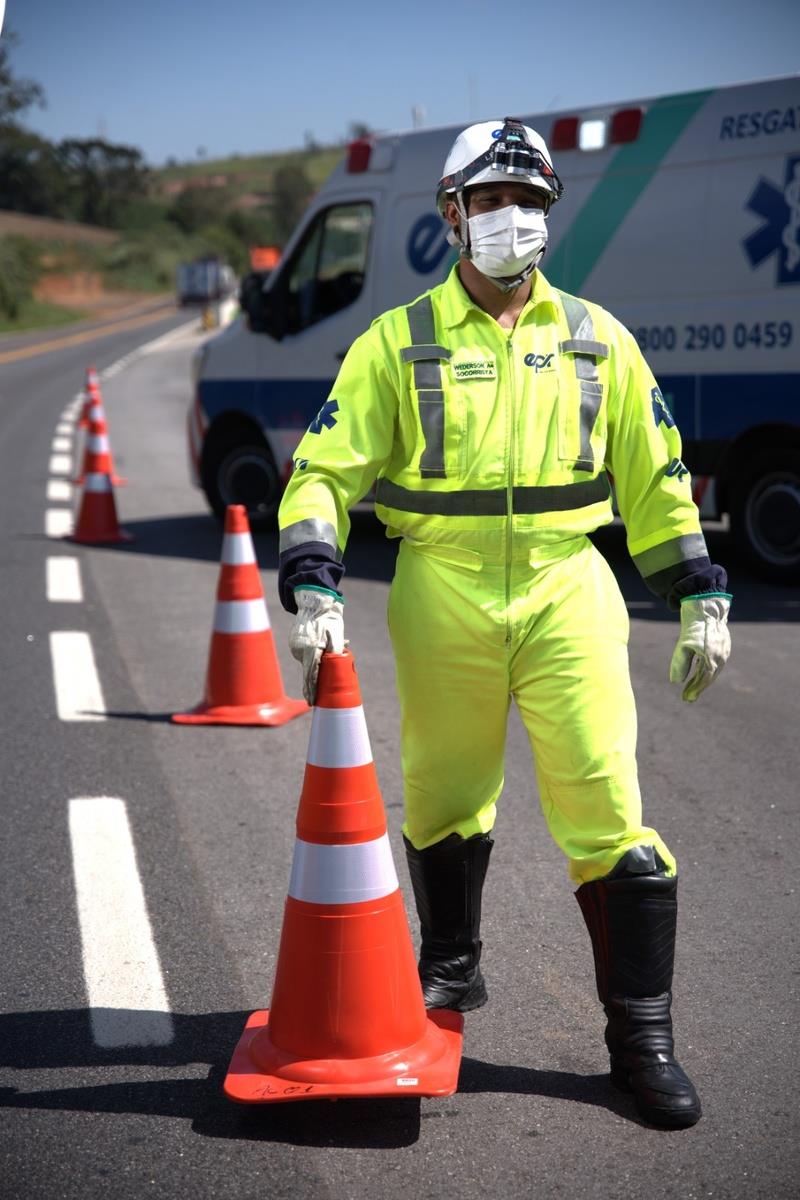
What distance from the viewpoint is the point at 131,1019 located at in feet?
12.5

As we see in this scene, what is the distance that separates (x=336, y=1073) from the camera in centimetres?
331

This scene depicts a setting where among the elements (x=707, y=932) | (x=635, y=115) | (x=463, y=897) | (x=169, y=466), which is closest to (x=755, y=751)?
(x=707, y=932)

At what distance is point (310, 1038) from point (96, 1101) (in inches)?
19.3

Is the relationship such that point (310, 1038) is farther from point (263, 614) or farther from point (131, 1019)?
point (263, 614)

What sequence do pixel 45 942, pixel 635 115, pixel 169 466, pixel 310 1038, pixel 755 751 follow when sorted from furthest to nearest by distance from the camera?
pixel 169 466, pixel 635 115, pixel 755 751, pixel 45 942, pixel 310 1038

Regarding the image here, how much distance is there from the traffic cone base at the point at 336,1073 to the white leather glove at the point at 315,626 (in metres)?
0.81

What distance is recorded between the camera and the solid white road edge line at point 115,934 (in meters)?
3.79

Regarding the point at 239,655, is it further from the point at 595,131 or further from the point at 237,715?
the point at 595,131

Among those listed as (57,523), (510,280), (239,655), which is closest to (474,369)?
(510,280)

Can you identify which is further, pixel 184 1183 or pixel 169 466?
pixel 169 466

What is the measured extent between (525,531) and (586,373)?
1.25 feet

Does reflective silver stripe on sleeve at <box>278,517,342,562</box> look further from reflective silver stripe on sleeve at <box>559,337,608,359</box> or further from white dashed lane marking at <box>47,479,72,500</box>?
white dashed lane marking at <box>47,479,72,500</box>

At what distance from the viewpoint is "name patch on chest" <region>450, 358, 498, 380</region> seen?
347cm

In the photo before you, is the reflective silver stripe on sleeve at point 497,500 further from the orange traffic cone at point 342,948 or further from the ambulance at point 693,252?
the ambulance at point 693,252
